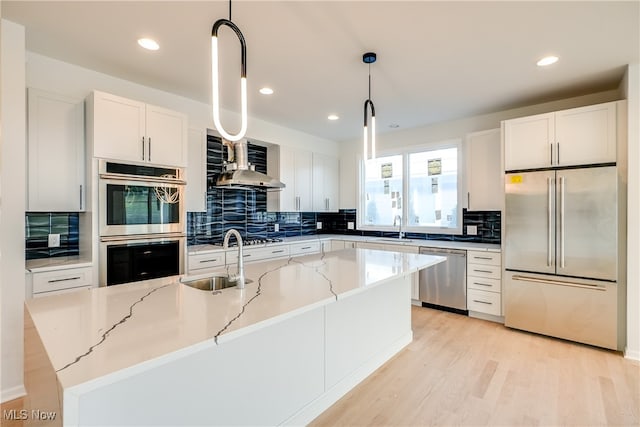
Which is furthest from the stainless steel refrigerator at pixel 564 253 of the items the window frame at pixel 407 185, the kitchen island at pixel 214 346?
the kitchen island at pixel 214 346

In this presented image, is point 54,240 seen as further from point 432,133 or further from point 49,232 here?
point 432,133

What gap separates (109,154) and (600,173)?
436 centimetres

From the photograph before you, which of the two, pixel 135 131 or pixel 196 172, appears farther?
pixel 196 172

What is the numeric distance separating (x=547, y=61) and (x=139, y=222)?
3768 mm

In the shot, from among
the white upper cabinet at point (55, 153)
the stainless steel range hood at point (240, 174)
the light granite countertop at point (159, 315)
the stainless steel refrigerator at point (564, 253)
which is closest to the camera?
the light granite countertop at point (159, 315)

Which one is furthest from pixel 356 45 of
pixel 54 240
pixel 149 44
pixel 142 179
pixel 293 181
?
pixel 54 240

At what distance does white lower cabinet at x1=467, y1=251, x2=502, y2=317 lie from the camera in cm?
354

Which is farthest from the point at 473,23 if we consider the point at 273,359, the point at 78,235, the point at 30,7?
the point at 78,235

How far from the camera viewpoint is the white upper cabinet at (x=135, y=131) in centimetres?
257

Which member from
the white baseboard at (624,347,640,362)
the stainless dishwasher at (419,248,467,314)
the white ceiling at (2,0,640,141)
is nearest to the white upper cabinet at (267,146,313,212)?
the white ceiling at (2,0,640,141)

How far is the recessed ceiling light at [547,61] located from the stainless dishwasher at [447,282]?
2.06 m

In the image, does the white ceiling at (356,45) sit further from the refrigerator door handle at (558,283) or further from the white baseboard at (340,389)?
the white baseboard at (340,389)

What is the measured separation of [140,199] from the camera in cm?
277

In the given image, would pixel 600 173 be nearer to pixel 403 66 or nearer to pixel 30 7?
pixel 403 66
